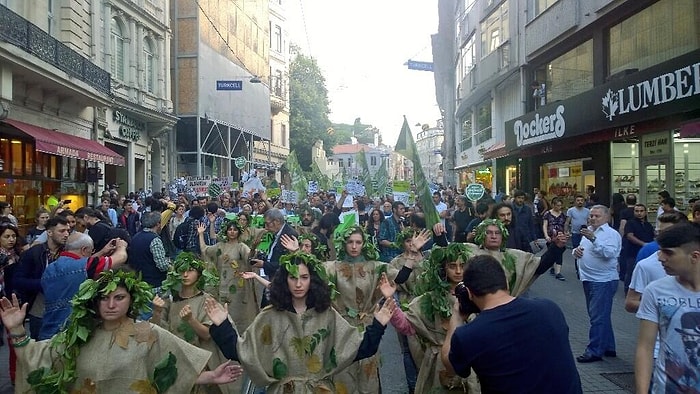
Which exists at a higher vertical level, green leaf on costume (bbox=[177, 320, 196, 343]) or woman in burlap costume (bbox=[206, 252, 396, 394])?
woman in burlap costume (bbox=[206, 252, 396, 394])

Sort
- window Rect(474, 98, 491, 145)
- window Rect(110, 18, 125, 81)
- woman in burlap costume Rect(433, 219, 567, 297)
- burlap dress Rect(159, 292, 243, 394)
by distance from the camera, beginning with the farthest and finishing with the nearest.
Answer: window Rect(474, 98, 491, 145) → window Rect(110, 18, 125, 81) → woman in burlap costume Rect(433, 219, 567, 297) → burlap dress Rect(159, 292, 243, 394)

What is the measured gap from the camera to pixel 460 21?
3359cm

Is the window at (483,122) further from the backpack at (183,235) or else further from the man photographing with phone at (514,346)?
the man photographing with phone at (514,346)

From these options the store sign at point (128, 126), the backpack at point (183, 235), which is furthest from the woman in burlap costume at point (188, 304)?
the store sign at point (128, 126)

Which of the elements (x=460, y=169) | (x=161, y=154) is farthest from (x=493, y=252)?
(x=460, y=169)

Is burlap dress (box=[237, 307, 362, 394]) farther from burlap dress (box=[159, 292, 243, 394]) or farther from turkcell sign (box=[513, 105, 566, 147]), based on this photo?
turkcell sign (box=[513, 105, 566, 147])

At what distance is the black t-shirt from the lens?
Result: 2.88 metres

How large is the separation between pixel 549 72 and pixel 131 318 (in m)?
19.6

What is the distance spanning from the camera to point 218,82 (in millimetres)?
24516

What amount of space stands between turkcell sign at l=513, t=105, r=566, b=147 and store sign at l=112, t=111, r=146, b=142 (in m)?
14.1

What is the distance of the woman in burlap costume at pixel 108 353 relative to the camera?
3586mm

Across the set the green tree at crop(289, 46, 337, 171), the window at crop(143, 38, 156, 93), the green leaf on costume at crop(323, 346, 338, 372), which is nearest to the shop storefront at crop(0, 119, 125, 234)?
the window at crop(143, 38, 156, 93)

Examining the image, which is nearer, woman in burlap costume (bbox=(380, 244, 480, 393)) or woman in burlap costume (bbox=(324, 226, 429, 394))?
woman in burlap costume (bbox=(380, 244, 480, 393))

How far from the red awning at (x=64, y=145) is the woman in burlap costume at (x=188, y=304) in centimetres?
1023
